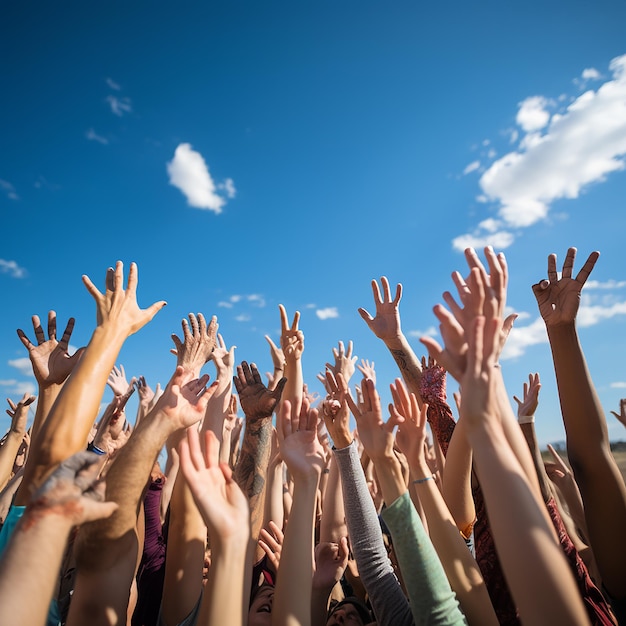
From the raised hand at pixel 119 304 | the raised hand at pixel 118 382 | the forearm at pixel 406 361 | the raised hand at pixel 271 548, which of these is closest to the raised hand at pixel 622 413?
the forearm at pixel 406 361

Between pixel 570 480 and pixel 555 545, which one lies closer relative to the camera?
pixel 555 545

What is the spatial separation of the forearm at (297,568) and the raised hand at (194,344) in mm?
2070

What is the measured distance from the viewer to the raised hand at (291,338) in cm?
448

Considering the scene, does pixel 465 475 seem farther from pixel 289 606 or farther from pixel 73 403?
pixel 73 403

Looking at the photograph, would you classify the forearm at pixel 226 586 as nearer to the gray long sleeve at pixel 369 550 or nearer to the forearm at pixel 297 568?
the forearm at pixel 297 568

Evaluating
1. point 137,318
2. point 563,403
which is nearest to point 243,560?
point 137,318

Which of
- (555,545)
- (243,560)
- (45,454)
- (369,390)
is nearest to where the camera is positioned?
(555,545)

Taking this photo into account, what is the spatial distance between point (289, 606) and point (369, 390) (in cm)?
133

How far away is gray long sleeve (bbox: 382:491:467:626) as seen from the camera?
188 centimetres

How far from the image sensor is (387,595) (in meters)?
2.41

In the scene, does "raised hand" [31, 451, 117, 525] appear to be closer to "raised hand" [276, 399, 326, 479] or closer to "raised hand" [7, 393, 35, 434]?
"raised hand" [276, 399, 326, 479]

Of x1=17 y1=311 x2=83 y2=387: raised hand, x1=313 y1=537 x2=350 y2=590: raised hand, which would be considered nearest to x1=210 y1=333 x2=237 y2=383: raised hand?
x1=17 y1=311 x2=83 y2=387: raised hand

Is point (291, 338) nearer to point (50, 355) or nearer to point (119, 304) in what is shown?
point (119, 304)

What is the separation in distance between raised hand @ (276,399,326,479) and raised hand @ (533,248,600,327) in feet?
7.03
